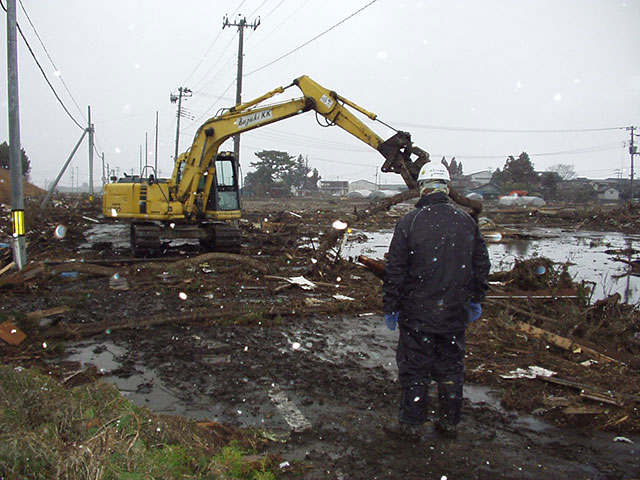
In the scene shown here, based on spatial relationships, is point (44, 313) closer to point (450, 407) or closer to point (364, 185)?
point (450, 407)

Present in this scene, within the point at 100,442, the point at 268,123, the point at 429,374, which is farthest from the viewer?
the point at 268,123

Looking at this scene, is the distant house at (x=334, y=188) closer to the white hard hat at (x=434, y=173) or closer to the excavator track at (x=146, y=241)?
the excavator track at (x=146, y=241)

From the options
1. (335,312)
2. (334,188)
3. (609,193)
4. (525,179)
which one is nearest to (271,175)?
(334,188)

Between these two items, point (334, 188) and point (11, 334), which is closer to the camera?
point (11, 334)

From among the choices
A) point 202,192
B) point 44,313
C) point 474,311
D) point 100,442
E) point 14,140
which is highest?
point 14,140

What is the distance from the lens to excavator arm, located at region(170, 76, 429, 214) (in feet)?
29.1

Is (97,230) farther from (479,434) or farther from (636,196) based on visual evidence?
(636,196)

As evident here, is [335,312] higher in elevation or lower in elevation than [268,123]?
lower

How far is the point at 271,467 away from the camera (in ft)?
10.2

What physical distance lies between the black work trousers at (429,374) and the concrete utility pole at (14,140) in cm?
954

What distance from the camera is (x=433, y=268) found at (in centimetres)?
379

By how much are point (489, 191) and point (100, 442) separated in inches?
2920

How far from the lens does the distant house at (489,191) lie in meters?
70.1

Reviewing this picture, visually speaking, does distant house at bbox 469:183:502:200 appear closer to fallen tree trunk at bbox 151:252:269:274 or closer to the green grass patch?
fallen tree trunk at bbox 151:252:269:274
